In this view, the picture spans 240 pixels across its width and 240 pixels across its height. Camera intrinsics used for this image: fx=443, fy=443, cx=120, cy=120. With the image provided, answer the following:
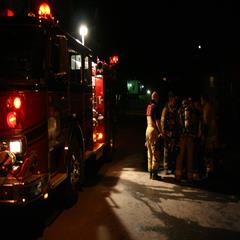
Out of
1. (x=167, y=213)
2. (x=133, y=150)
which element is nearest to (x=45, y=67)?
(x=167, y=213)

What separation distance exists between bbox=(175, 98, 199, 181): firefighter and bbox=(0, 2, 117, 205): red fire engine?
299 centimetres

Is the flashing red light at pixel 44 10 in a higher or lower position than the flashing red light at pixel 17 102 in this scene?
higher

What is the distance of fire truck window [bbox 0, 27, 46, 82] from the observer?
246 inches

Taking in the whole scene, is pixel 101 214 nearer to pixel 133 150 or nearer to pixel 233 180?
pixel 233 180

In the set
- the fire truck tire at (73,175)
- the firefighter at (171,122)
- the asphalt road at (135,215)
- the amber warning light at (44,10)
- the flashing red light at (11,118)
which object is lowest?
the asphalt road at (135,215)

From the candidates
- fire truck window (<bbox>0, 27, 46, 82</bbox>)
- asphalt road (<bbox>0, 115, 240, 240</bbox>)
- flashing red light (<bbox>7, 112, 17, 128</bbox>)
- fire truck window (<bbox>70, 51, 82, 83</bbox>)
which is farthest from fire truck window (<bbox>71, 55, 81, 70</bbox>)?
flashing red light (<bbox>7, 112, 17, 128</bbox>)

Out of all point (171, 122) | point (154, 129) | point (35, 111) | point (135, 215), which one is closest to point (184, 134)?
point (171, 122)

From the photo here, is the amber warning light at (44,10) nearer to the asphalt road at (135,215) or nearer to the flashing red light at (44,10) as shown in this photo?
the flashing red light at (44,10)

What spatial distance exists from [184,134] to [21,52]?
483 cm

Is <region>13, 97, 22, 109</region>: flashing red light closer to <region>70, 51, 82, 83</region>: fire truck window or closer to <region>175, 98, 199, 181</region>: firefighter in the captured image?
<region>70, 51, 82, 83</region>: fire truck window

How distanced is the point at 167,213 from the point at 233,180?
10.2ft

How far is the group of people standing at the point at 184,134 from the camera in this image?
32.6 ft

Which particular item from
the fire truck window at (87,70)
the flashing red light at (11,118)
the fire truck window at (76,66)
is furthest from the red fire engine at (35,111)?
the fire truck window at (87,70)

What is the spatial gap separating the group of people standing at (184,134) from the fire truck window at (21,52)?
13.6 ft
